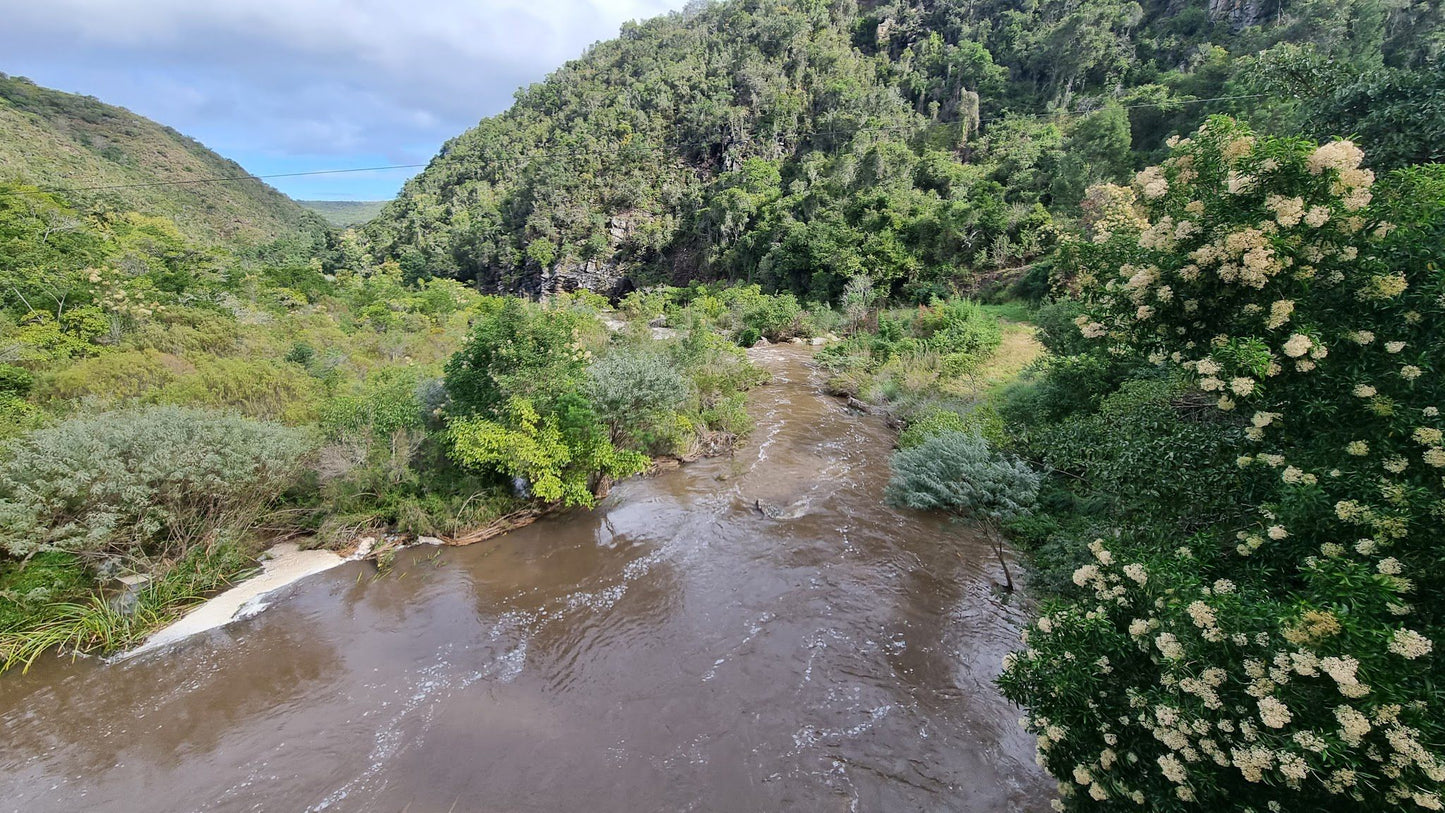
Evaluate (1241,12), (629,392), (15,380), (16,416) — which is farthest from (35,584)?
(1241,12)

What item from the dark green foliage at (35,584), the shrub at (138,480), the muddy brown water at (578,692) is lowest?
the muddy brown water at (578,692)

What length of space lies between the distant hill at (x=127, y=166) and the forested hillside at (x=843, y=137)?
2011 cm

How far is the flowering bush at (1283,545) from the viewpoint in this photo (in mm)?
2500

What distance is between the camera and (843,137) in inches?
2382

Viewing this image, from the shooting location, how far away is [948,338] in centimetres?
2045

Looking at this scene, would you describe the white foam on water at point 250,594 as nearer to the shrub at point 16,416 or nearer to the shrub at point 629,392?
the shrub at point 16,416

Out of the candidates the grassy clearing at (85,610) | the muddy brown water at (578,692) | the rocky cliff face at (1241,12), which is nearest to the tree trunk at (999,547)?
the muddy brown water at (578,692)

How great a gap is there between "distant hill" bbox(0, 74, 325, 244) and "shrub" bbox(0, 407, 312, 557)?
4383 centimetres

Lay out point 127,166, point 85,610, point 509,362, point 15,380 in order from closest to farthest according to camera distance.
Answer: point 85,610 < point 509,362 < point 15,380 < point 127,166

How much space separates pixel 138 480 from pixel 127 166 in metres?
94.5

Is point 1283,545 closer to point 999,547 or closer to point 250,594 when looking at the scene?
point 999,547

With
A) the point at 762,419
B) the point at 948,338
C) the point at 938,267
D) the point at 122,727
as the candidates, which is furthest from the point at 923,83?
the point at 122,727

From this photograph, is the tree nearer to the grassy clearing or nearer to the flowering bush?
the flowering bush

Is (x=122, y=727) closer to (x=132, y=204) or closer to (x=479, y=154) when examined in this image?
(x=132, y=204)
